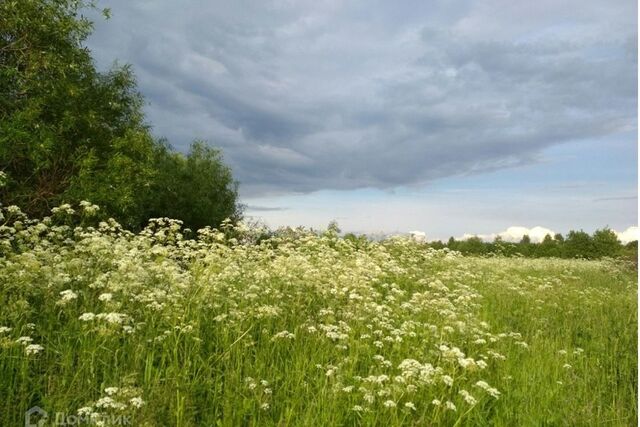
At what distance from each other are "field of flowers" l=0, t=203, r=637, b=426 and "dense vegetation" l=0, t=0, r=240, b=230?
766 cm

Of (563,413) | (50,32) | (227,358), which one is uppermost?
(50,32)

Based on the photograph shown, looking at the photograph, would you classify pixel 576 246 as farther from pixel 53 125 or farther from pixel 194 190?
pixel 53 125

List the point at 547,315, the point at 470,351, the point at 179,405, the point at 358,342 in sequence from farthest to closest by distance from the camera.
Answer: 1. the point at 547,315
2. the point at 470,351
3. the point at 358,342
4. the point at 179,405

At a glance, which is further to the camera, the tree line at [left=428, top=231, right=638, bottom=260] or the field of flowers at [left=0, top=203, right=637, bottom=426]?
the tree line at [left=428, top=231, right=638, bottom=260]

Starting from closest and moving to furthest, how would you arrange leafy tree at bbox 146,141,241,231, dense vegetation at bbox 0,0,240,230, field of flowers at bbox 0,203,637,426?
1. field of flowers at bbox 0,203,637,426
2. dense vegetation at bbox 0,0,240,230
3. leafy tree at bbox 146,141,241,231

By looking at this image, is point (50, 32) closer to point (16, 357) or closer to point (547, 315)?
point (16, 357)

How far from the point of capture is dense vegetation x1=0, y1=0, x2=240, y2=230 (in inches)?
568

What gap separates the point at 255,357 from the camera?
589 cm

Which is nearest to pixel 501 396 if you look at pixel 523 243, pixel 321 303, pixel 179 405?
pixel 321 303

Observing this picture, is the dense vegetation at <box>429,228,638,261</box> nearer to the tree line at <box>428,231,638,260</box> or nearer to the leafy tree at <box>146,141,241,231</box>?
the tree line at <box>428,231,638,260</box>

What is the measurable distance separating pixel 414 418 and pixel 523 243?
8708cm

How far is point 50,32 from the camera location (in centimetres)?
1555

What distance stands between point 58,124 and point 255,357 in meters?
13.8

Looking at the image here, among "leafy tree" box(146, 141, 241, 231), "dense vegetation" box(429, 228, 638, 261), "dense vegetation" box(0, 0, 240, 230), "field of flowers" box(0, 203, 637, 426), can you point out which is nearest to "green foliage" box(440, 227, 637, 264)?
"dense vegetation" box(429, 228, 638, 261)
